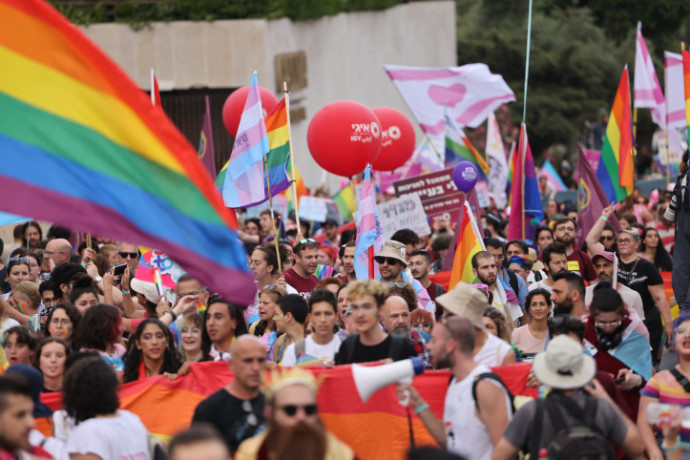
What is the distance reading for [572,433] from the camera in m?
6.28

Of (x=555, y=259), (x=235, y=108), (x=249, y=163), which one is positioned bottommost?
(x=555, y=259)

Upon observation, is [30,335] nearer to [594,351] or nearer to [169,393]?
[169,393]

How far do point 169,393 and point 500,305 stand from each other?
12.4 ft

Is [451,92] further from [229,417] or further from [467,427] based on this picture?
[229,417]

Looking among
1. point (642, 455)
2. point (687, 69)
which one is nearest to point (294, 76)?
point (687, 69)

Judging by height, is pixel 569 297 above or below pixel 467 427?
above

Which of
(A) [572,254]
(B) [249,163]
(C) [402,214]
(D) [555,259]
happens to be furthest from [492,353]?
(C) [402,214]

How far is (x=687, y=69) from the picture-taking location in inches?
466

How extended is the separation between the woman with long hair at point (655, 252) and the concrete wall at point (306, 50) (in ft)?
47.0

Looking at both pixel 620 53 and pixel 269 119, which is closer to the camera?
Result: pixel 269 119

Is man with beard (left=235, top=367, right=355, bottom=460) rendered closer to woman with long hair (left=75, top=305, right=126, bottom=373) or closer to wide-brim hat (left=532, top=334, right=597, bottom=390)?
wide-brim hat (left=532, top=334, right=597, bottom=390)

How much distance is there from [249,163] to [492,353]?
493 centimetres

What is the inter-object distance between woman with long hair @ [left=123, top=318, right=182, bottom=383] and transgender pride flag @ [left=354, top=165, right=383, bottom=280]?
2.98 m

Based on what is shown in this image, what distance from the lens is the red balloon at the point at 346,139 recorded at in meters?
14.5
